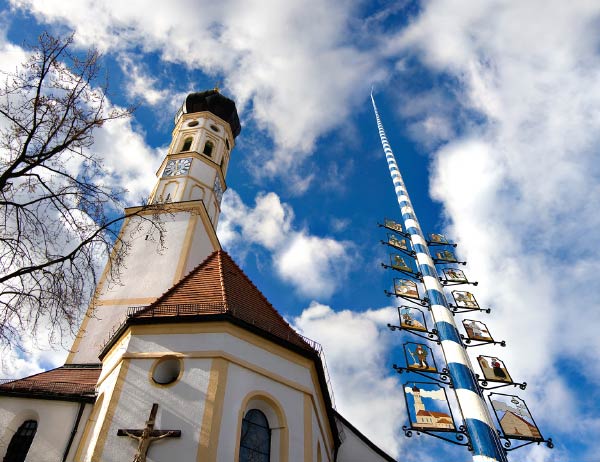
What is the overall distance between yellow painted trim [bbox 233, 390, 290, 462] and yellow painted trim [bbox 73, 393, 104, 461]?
309 centimetres

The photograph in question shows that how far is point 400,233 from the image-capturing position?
1888 cm

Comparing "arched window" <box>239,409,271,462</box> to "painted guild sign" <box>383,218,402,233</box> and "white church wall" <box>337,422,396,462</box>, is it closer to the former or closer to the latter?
"white church wall" <box>337,422,396,462</box>

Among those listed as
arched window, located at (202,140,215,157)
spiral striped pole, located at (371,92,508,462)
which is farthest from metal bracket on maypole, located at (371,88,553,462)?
arched window, located at (202,140,215,157)

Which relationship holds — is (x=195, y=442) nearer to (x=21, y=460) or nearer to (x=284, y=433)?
(x=284, y=433)

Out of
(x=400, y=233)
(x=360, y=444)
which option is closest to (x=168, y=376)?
(x=360, y=444)

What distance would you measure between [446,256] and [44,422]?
45.8ft

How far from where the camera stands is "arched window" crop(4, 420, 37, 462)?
950 centimetres

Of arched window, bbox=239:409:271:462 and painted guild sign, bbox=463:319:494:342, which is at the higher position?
painted guild sign, bbox=463:319:494:342

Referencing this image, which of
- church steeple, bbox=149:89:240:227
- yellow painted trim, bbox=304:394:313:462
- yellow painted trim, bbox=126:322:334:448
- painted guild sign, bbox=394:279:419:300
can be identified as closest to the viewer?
yellow painted trim, bbox=304:394:313:462

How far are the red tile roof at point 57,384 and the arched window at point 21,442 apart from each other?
2.18 feet

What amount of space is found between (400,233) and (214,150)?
38.4ft

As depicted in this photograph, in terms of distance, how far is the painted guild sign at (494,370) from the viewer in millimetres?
11328

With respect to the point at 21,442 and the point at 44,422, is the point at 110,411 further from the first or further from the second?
the point at 21,442

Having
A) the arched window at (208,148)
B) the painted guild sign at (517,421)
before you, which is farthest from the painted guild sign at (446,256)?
the arched window at (208,148)
